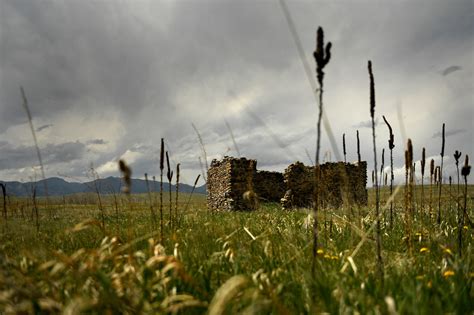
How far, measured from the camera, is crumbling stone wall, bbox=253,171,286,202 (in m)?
22.6

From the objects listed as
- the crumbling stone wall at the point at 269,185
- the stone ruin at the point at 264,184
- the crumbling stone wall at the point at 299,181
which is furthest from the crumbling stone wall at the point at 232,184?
the crumbling stone wall at the point at 299,181

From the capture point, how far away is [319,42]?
5.57 feet

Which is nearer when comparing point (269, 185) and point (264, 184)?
point (264, 184)

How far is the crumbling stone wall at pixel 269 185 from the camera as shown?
22.6m

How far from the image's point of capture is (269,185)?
75.3 feet

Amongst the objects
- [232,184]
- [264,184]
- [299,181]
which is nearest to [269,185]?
[264,184]

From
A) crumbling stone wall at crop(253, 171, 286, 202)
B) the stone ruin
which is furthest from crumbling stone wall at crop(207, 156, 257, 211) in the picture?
crumbling stone wall at crop(253, 171, 286, 202)

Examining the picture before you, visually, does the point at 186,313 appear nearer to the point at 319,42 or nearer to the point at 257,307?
the point at 257,307

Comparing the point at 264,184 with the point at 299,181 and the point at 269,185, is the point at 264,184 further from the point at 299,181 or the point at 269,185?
the point at 299,181

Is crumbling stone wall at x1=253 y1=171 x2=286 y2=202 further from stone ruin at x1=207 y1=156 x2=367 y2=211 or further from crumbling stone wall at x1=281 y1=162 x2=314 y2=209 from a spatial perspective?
crumbling stone wall at x1=281 y1=162 x2=314 y2=209

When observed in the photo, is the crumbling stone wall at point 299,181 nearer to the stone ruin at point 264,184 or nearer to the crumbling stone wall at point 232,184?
the stone ruin at point 264,184

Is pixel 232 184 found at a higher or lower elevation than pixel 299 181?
lower

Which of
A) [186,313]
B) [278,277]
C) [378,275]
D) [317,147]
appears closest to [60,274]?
[186,313]

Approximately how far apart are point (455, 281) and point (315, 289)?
1.02 m
